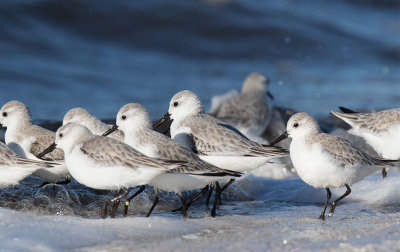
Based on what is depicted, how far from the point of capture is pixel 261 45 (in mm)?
18250

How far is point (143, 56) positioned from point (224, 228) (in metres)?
11.1

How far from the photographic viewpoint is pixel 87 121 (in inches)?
306

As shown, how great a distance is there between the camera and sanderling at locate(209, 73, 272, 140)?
1149 centimetres

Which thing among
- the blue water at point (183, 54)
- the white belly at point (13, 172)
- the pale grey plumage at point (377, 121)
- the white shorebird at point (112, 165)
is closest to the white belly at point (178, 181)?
the white shorebird at point (112, 165)

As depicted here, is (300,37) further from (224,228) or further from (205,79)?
(224,228)

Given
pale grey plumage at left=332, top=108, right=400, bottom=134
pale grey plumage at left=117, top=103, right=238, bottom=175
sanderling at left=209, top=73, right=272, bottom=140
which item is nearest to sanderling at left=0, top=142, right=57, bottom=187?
pale grey plumage at left=117, top=103, right=238, bottom=175

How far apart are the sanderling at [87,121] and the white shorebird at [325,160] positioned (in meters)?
2.06

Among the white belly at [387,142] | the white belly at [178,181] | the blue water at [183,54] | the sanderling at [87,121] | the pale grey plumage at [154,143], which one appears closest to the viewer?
the white belly at [178,181]

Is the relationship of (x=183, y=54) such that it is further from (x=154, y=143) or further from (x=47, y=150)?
(x=154, y=143)

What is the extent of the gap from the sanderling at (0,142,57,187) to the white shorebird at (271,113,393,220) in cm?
236

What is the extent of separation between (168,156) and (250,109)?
5.49 metres

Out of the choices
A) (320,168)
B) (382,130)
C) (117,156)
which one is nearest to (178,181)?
(117,156)

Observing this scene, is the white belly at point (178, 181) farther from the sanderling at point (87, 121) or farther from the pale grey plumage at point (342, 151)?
the sanderling at point (87, 121)

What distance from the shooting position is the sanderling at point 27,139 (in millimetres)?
7344
